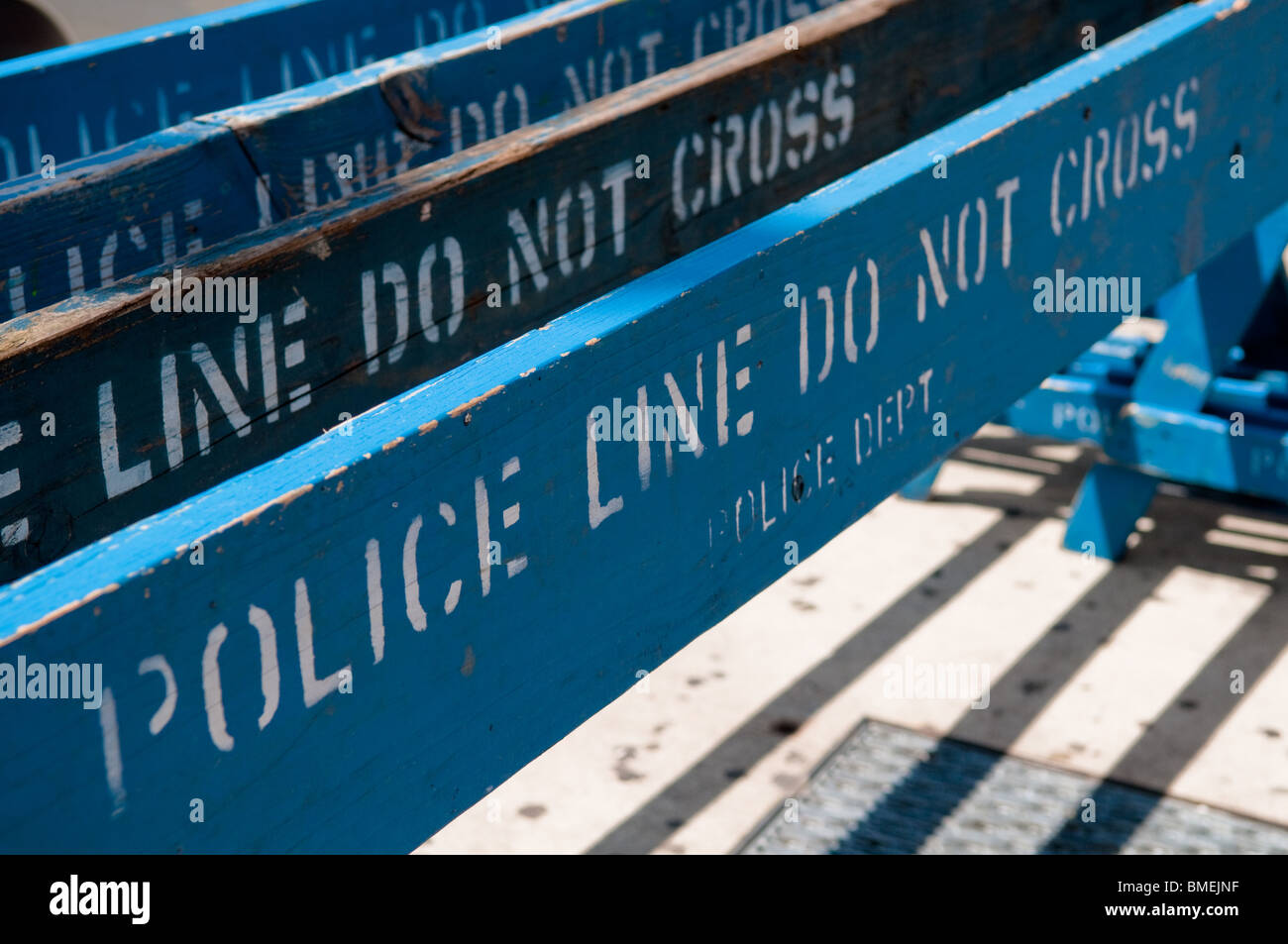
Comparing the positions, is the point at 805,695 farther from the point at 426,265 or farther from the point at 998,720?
the point at 426,265

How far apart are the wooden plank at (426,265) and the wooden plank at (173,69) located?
2.12 feet

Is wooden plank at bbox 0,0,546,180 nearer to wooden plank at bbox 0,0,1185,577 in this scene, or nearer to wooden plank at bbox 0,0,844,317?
wooden plank at bbox 0,0,844,317

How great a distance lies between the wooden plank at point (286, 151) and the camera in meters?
Result: 1.74

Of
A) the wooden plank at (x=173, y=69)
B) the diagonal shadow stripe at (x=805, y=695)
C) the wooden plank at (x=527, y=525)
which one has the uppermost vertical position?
the wooden plank at (x=173, y=69)

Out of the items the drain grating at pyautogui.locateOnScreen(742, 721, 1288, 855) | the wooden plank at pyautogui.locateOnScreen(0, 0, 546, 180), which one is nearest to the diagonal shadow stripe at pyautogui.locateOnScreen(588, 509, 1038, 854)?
the drain grating at pyautogui.locateOnScreen(742, 721, 1288, 855)

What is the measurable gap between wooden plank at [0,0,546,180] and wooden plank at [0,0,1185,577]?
646mm

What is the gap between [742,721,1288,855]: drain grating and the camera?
2.71m

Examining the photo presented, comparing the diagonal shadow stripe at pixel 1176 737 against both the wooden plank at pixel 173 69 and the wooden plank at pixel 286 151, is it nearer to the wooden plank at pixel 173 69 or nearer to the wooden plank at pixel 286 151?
the wooden plank at pixel 286 151

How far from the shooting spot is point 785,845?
2.72 metres

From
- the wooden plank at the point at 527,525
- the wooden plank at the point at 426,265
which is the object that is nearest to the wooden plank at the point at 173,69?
the wooden plank at the point at 426,265

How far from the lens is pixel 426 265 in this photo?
1539 millimetres

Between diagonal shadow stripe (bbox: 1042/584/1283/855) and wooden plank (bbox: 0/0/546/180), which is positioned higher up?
wooden plank (bbox: 0/0/546/180)
